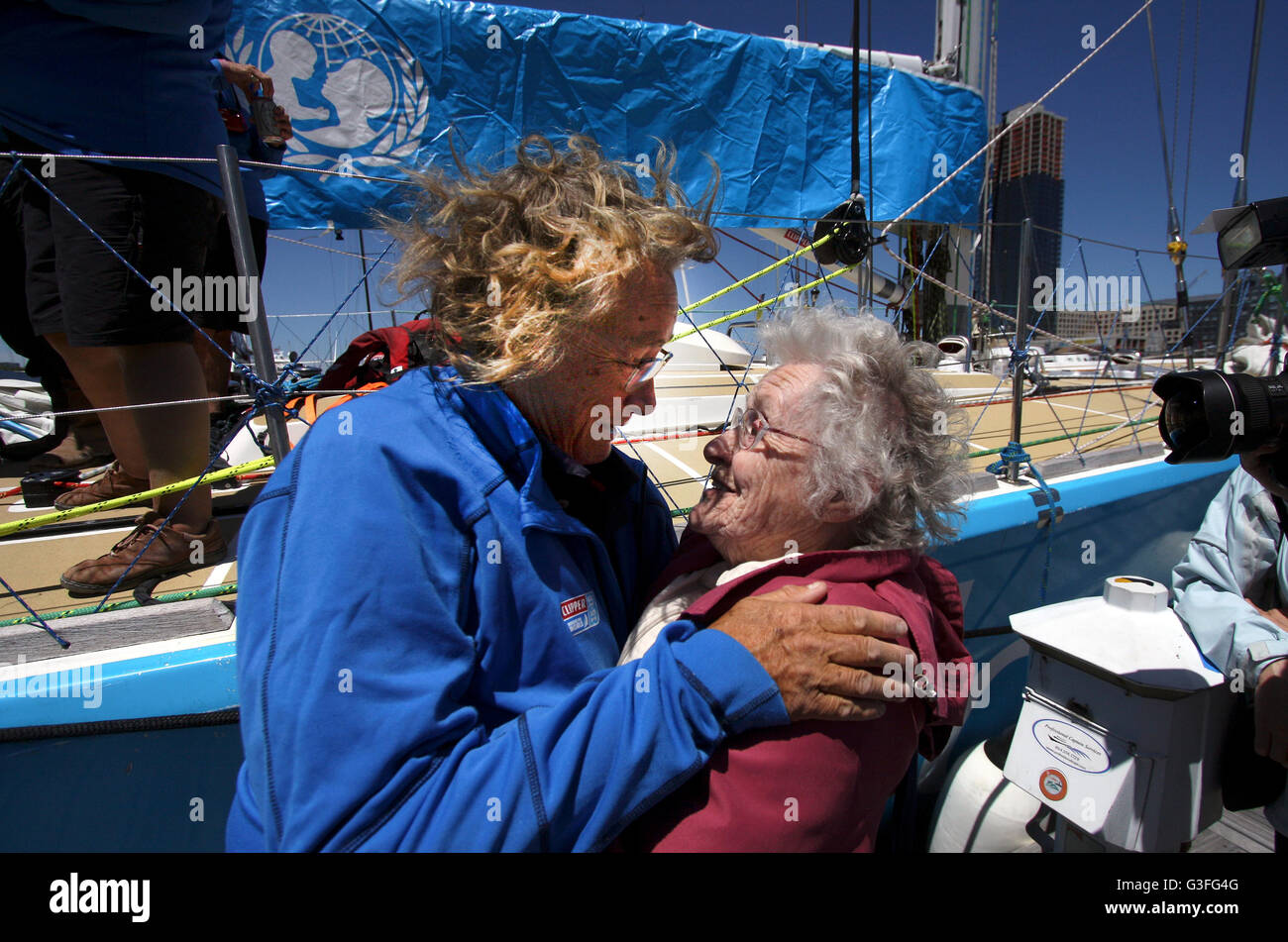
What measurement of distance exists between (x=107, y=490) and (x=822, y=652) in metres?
2.87

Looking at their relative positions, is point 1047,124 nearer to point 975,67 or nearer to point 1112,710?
point 975,67

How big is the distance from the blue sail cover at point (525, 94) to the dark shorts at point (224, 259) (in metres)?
0.66

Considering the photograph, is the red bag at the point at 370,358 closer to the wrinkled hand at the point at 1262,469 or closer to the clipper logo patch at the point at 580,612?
the clipper logo patch at the point at 580,612

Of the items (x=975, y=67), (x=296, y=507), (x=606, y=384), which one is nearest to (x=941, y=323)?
(x=975, y=67)

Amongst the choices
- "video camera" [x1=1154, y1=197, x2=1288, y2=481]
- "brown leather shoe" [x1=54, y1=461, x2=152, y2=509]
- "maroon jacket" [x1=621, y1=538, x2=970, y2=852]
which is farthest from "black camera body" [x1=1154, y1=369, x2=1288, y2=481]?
"brown leather shoe" [x1=54, y1=461, x2=152, y2=509]

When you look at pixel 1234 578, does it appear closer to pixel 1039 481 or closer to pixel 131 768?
pixel 1039 481

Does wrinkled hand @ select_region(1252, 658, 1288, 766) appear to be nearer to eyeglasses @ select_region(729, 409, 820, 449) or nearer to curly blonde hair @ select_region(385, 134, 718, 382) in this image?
eyeglasses @ select_region(729, 409, 820, 449)

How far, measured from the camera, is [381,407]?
92 centimetres

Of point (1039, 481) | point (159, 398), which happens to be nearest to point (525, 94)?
point (159, 398)

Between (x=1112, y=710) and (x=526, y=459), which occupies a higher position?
(x=526, y=459)

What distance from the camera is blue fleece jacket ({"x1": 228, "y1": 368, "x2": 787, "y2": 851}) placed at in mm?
728

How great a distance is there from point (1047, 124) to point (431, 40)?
47.1ft

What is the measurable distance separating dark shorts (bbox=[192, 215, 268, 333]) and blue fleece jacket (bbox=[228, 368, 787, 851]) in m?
1.70
